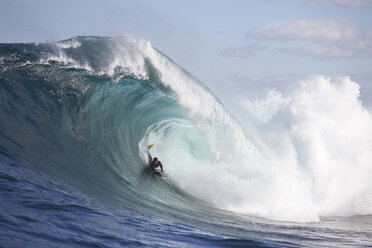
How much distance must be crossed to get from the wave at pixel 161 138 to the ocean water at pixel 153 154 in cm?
5

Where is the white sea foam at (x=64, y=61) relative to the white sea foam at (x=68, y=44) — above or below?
below

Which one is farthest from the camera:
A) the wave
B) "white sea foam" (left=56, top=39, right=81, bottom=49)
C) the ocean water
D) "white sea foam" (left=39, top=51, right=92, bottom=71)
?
"white sea foam" (left=56, top=39, right=81, bottom=49)

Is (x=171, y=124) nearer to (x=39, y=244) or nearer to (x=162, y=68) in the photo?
(x=162, y=68)

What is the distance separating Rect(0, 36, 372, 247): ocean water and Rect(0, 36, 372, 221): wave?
46mm

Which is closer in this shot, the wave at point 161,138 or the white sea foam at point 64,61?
the wave at point 161,138

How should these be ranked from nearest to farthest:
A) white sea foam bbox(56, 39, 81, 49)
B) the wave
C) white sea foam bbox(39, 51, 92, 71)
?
the wave → white sea foam bbox(39, 51, 92, 71) → white sea foam bbox(56, 39, 81, 49)

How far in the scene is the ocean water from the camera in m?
6.12

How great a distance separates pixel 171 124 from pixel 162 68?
416 cm

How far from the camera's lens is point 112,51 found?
1367 cm

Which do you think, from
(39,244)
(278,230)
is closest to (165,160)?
(278,230)

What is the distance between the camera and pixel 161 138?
56.1 ft

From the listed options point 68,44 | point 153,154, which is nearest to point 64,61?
point 68,44

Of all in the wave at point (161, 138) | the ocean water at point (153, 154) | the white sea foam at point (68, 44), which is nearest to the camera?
the ocean water at point (153, 154)

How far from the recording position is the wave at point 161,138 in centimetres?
972
